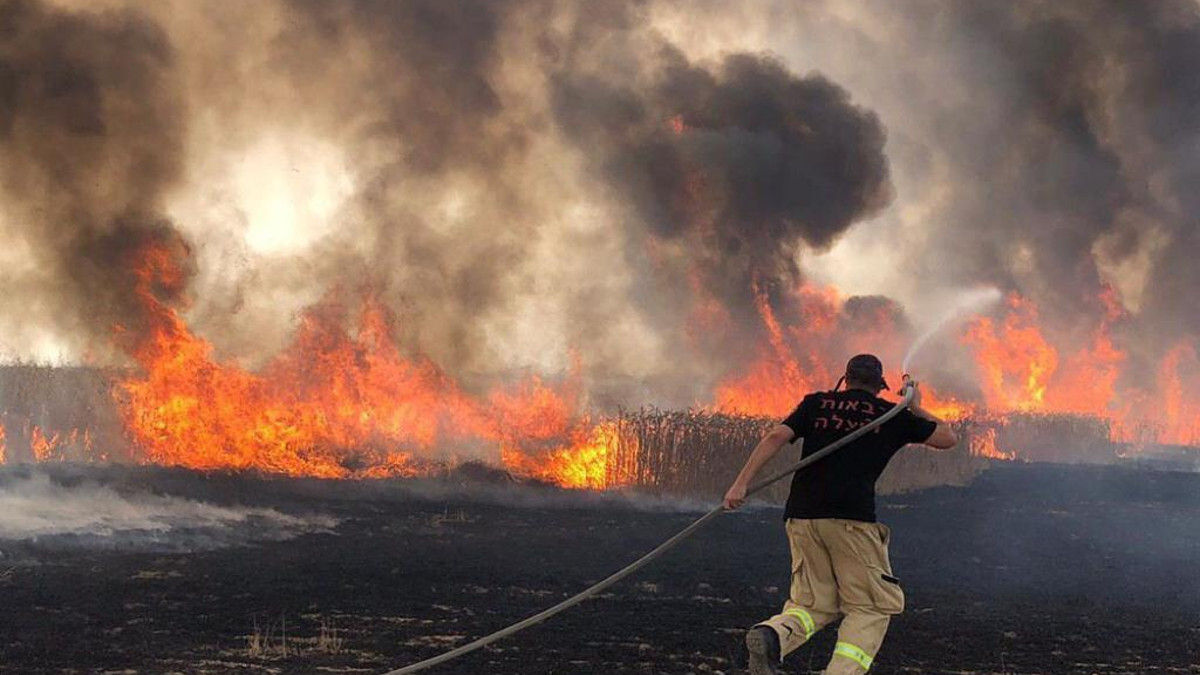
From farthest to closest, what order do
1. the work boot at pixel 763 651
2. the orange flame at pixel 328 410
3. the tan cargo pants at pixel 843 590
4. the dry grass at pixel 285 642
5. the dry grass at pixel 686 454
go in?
1. the orange flame at pixel 328 410
2. the dry grass at pixel 686 454
3. the dry grass at pixel 285 642
4. the tan cargo pants at pixel 843 590
5. the work boot at pixel 763 651

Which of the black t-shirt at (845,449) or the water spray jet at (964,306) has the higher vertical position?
the water spray jet at (964,306)

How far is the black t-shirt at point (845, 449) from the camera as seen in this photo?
23.0 ft

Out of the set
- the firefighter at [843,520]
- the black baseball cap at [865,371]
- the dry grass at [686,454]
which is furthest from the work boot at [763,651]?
the dry grass at [686,454]

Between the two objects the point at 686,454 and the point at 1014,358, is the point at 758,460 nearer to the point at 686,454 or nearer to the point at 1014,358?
the point at 686,454

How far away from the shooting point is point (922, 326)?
172 ft

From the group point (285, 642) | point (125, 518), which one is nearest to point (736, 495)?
point (285, 642)

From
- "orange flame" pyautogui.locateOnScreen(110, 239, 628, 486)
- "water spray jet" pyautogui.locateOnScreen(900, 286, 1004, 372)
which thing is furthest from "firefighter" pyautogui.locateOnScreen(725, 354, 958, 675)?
"water spray jet" pyautogui.locateOnScreen(900, 286, 1004, 372)

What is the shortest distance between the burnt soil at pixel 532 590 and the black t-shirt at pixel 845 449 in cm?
244

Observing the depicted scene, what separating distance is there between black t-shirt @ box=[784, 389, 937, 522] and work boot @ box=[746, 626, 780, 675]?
32.8 inches

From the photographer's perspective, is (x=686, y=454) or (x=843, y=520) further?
(x=686, y=454)

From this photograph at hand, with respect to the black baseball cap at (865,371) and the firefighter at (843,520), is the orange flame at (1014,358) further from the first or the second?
the firefighter at (843,520)

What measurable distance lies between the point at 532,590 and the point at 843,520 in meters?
5.86

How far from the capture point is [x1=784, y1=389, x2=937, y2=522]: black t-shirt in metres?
7.02

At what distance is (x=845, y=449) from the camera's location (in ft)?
23.4
